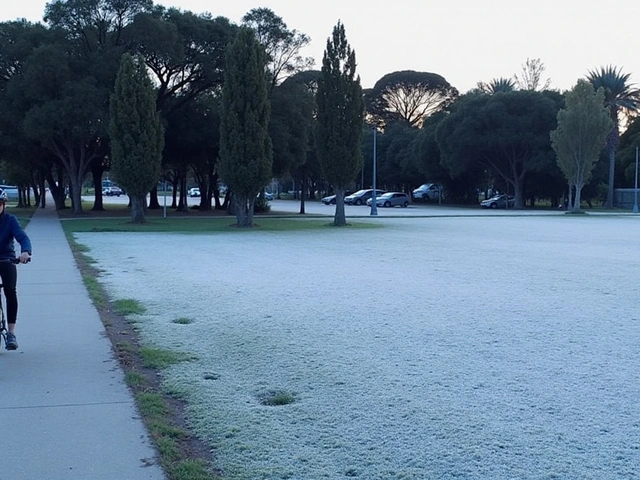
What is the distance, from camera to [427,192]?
89812mm

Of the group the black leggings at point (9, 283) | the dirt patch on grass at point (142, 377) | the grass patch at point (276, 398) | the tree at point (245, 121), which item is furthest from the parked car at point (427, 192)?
the grass patch at point (276, 398)

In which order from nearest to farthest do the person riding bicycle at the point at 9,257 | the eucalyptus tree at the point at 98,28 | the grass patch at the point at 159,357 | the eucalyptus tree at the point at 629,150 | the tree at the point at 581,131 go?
the grass patch at the point at 159,357 → the person riding bicycle at the point at 9,257 → the eucalyptus tree at the point at 98,28 → the tree at the point at 581,131 → the eucalyptus tree at the point at 629,150

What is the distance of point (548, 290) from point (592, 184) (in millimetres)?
62784

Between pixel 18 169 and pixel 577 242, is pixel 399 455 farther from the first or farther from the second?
pixel 18 169

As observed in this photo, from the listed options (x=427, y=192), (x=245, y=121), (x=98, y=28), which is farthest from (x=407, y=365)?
(x=427, y=192)

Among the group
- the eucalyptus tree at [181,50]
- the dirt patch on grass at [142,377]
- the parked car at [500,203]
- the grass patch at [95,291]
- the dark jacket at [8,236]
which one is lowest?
the dirt patch on grass at [142,377]

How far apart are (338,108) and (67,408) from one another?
3372 centimetres

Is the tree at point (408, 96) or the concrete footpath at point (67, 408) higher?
the tree at point (408, 96)

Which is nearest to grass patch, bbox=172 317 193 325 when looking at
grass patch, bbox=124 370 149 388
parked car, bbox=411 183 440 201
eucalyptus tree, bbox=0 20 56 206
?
grass patch, bbox=124 370 149 388

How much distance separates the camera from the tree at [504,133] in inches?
2633

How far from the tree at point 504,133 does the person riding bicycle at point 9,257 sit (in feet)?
202

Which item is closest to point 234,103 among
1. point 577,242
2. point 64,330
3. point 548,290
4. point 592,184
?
point 577,242

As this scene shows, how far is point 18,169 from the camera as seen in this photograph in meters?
67.3

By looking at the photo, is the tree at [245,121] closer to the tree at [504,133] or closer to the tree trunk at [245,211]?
the tree trunk at [245,211]
